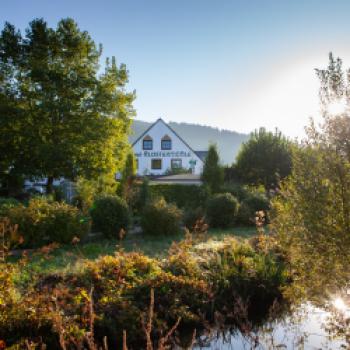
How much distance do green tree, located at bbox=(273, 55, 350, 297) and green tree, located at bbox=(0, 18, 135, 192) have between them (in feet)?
56.5

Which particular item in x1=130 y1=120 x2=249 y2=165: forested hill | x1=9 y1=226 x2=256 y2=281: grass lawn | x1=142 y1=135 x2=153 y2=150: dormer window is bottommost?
x1=9 y1=226 x2=256 y2=281: grass lawn

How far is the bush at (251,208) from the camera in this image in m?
17.4

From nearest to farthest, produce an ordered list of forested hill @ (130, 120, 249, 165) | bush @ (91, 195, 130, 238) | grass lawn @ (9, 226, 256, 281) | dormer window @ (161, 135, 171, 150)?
grass lawn @ (9, 226, 256, 281), bush @ (91, 195, 130, 238), dormer window @ (161, 135, 171, 150), forested hill @ (130, 120, 249, 165)

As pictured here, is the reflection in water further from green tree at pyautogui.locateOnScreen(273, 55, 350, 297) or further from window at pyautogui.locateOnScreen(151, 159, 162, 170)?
window at pyautogui.locateOnScreen(151, 159, 162, 170)

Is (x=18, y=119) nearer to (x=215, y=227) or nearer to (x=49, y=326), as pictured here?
(x=215, y=227)

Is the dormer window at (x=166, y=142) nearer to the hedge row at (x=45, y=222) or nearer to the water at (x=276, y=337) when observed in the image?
the hedge row at (x=45, y=222)

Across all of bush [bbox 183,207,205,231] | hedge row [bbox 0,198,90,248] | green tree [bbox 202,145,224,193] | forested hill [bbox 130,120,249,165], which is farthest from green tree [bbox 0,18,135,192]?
forested hill [bbox 130,120,249,165]

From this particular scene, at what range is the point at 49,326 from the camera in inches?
195

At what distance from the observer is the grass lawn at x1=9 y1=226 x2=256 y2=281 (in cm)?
803

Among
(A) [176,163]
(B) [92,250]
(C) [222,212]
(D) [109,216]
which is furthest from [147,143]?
(B) [92,250]

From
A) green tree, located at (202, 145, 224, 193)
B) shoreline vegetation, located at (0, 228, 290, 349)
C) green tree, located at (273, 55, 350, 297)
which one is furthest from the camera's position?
green tree, located at (202, 145, 224, 193)

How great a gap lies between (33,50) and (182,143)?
25.4m

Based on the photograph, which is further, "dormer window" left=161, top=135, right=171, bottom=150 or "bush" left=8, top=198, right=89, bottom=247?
A: "dormer window" left=161, top=135, right=171, bottom=150

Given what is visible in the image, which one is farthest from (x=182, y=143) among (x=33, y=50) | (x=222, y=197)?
(x=222, y=197)
